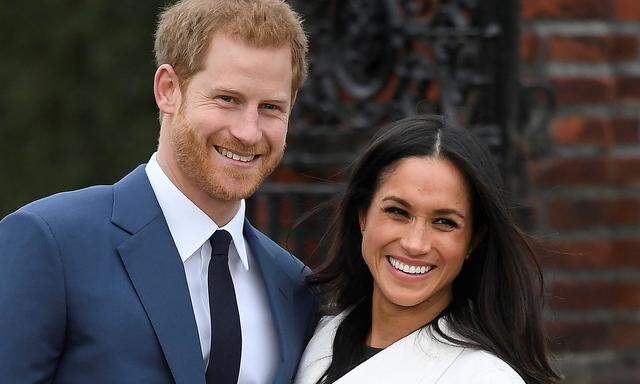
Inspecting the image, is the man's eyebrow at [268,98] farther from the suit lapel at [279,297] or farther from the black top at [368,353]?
the black top at [368,353]

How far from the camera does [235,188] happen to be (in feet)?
12.6

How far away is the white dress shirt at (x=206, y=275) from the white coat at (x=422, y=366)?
0.15 m

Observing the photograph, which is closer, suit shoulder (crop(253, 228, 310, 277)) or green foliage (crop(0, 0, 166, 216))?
suit shoulder (crop(253, 228, 310, 277))

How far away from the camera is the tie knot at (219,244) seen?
12.8ft

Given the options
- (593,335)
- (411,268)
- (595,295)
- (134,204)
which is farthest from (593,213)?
(134,204)

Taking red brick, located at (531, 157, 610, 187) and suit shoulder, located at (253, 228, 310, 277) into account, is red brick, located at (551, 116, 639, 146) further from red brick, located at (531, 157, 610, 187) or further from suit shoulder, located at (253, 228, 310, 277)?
suit shoulder, located at (253, 228, 310, 277)

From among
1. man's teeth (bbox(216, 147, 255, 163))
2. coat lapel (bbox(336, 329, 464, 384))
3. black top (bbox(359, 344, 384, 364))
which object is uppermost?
man's teeth (bbox(216, 147, 255, 163))

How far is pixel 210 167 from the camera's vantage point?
3.82 metres

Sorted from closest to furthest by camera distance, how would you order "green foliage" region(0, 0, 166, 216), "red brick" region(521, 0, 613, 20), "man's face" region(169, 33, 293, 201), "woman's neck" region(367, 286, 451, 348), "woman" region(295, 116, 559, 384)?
"man's face" region(169, 33, 293, 201) → "woman" region(295, 116, 559, 384) → "woman's neck" region(367, 286, 451, 348) → "red brick" region(521, 0, 613, 20) → "green foliage" region(0, 0, 166, 216)

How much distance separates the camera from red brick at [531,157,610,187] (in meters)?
5.17

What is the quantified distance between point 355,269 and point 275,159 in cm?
49

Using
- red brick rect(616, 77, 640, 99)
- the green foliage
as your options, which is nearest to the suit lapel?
red brick rect(616, 77, 640, 99)

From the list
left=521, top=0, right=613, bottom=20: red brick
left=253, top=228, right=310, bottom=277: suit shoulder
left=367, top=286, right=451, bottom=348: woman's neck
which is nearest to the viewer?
left=367, top=286, right=451, bottom=348: woman's neck

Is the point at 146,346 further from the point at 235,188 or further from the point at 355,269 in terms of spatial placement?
the point at 355,269
